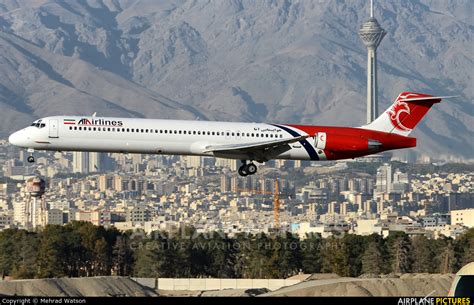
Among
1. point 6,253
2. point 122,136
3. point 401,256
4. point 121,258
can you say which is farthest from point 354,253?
point 122,136

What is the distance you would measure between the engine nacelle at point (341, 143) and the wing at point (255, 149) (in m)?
1.94

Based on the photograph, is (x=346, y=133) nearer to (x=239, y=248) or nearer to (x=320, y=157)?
(x=320, y=157)

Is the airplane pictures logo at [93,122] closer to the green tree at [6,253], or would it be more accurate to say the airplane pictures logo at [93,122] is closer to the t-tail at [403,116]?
the t-tail at [403,116]

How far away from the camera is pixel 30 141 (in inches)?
3233

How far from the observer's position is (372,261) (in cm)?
12344

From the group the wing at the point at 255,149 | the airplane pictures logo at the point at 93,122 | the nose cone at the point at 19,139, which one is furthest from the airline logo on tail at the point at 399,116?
the nose cone at the point at 19,139

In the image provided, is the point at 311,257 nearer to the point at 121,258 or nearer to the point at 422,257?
the point at 422,257

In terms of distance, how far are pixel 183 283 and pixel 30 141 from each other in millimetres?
24842

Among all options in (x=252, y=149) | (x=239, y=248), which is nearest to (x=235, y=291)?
(x=252, y=149)

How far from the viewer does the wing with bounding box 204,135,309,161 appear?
81.6 m

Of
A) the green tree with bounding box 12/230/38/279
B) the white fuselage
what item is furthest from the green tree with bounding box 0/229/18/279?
the white fuselage

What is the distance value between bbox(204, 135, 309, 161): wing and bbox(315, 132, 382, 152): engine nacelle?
194 cm

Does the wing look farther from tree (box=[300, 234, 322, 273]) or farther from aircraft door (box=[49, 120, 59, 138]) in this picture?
tree (box=[300, 234, 322, 273])

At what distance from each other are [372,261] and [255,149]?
43.1 m
